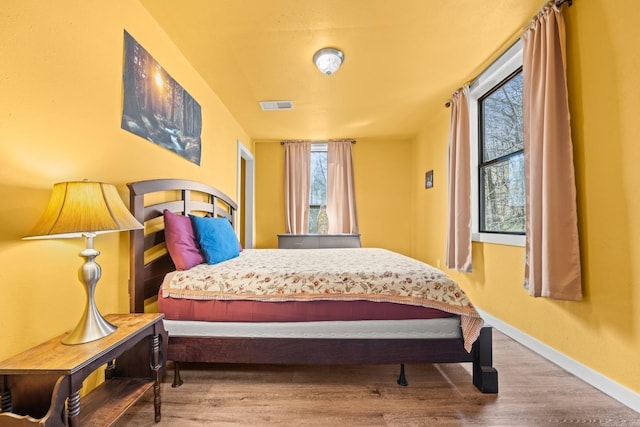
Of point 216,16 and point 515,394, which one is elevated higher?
point 216,16

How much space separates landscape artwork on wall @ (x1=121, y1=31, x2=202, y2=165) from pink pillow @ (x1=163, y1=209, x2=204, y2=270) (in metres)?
0.61

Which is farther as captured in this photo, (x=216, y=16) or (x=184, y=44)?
(x=184, y=44)

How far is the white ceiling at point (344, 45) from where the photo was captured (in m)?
1.84

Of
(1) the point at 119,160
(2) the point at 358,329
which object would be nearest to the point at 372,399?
(2) the point at 358,329

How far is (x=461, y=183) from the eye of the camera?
2963mm

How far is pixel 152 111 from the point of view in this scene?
75.2 inches

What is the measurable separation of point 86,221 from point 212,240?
106 cm

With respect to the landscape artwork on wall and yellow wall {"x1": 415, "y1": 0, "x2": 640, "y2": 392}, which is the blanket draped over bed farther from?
the landscape artwork on wall

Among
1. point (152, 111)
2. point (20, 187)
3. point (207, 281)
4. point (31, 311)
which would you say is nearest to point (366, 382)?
point (207, 281)

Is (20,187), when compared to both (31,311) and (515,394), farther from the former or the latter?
(515,394)

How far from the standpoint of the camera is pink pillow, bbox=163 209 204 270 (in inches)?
70.9

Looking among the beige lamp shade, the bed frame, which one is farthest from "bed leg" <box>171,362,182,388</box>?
the beige lamp shade

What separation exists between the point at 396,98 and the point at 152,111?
101 inches

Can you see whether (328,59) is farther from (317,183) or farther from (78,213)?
(317,183)
